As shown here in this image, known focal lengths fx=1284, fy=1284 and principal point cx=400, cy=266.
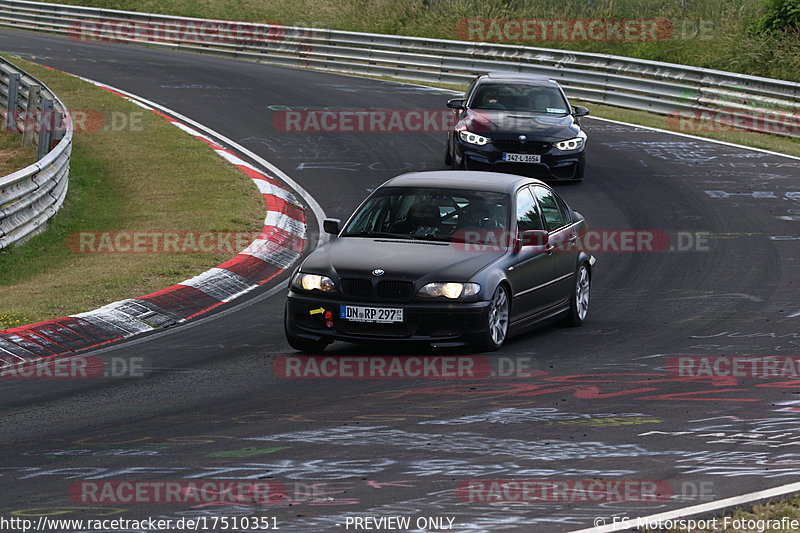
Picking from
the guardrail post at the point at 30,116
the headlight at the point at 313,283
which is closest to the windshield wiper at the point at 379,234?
the headlight at the point at 313,283

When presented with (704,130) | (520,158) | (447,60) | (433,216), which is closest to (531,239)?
(433,216)

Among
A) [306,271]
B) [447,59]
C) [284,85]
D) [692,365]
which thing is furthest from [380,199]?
[447,59]

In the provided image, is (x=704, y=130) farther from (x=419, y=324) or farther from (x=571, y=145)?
(x=419, y=324)

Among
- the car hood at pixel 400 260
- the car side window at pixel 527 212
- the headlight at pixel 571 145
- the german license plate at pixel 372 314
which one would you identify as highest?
the car side window at pixel 527 212

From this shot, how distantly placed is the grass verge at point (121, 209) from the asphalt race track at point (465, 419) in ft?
4.55

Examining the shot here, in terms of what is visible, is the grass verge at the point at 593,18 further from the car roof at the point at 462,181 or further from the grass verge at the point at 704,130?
the car roof at the point at 462,181

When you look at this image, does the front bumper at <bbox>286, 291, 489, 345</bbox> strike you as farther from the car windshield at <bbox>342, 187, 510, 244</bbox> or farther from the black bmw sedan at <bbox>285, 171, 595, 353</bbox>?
the car windshield at <bbox>342, 187, 510, 244</bbox>

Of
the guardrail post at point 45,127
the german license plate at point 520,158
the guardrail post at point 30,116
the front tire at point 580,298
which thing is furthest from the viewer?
the guardrail post at point 30,116

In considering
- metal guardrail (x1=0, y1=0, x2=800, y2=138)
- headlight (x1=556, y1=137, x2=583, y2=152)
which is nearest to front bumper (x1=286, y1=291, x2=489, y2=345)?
headlight (x1=556, y1=137, x2=583, y2=152)

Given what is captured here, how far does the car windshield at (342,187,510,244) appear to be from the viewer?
11.2m

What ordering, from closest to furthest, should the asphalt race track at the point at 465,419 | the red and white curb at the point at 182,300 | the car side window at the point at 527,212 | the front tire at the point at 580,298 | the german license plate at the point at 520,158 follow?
the asphalt race track at the point at 465,419 < the red and white curb at the point at 182,300 < the car side window at the point at 527,212 < the front tire at the point at 580,298 < the german license plate at the point at 520,158

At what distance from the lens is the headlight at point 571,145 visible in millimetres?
20078

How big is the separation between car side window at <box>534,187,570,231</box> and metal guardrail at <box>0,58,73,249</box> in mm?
6370

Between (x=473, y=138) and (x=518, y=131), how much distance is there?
2.33ft
